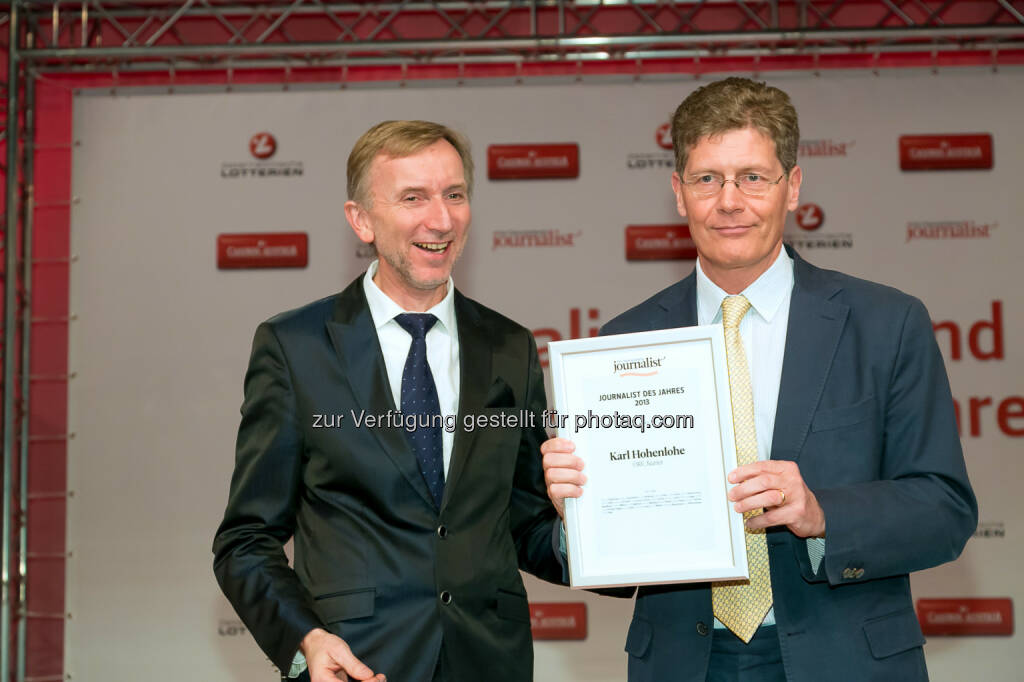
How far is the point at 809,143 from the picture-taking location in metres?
6.08

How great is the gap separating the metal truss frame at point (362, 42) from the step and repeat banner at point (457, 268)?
0.25m

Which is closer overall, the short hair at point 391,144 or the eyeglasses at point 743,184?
the eyeglasses at point 743,184

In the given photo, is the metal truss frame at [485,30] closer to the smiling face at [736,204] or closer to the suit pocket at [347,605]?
the smiling face at [736,204]

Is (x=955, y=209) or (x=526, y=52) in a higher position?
(x=526, y=52)

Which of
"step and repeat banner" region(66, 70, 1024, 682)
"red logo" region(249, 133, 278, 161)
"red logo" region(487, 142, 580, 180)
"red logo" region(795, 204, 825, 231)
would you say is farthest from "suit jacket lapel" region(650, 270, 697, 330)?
"red logo" region(249, 133, 278, 161)

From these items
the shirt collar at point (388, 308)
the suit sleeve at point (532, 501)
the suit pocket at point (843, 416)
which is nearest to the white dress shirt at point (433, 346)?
the shirt collar at point (388, 308)

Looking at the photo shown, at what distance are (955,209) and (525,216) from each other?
8.43 ft

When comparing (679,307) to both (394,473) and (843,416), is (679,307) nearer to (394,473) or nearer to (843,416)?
(843,416)

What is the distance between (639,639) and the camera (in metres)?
2.34

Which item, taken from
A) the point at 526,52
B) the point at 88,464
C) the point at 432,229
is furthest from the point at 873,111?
the point at 88,464

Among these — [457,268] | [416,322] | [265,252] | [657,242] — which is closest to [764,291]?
[416,322]

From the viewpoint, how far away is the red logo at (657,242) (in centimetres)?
602

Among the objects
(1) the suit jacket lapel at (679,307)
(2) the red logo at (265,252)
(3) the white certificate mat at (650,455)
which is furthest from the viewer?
(2) the red logo at (265,252)

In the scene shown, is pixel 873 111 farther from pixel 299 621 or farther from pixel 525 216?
pixel 299 621
